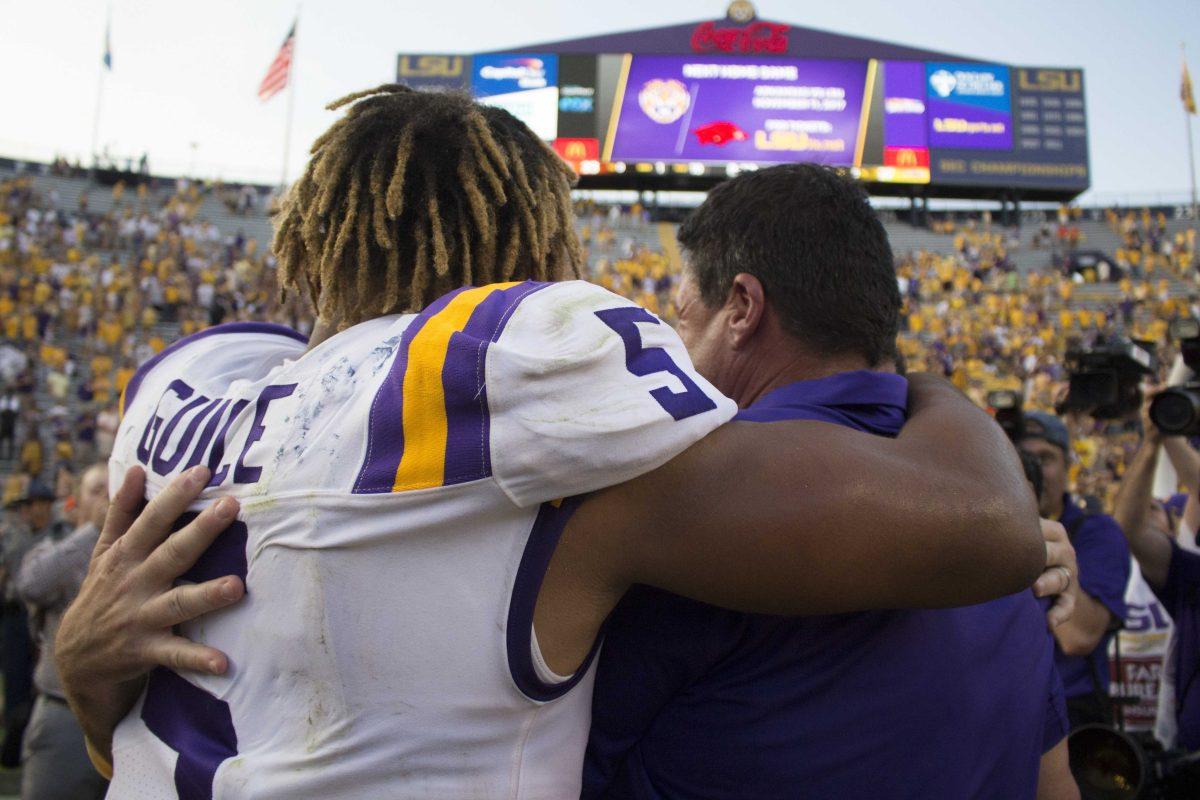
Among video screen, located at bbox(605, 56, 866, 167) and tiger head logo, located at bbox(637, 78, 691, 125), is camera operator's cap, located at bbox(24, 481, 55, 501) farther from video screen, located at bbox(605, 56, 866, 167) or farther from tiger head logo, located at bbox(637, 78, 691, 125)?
tiger head logo, located at bbox(637, 78, 691, 125)

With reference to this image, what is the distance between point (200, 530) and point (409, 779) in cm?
39

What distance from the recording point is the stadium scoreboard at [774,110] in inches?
835

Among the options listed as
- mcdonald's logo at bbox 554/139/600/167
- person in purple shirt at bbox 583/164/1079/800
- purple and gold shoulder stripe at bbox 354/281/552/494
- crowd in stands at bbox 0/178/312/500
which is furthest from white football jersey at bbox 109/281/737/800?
mcdonald's logo at bbox 554/139/600/167

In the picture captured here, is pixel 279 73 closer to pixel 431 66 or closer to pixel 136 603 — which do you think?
pixel 431 66

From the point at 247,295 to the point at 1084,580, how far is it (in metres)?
16.7

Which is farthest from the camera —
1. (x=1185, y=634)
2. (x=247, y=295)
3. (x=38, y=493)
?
(x=247, y=295)

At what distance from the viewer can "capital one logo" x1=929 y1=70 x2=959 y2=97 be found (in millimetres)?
21844

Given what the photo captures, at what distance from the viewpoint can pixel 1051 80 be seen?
74.4 feet

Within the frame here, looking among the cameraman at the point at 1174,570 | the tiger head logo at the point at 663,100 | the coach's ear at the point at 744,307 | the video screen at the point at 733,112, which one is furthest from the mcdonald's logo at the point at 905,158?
the coach's ear at the point at 744,307

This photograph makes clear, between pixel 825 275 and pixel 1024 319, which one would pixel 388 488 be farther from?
pixel 1024 319

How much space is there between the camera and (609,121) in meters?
21.2

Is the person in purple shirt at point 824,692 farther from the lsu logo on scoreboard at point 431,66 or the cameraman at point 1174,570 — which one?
the lsu logo on scoreboard at point 431,66

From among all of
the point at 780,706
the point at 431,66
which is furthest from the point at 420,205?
the point at 431,66

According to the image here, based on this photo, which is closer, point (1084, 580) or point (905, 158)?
point (1084, 580)
